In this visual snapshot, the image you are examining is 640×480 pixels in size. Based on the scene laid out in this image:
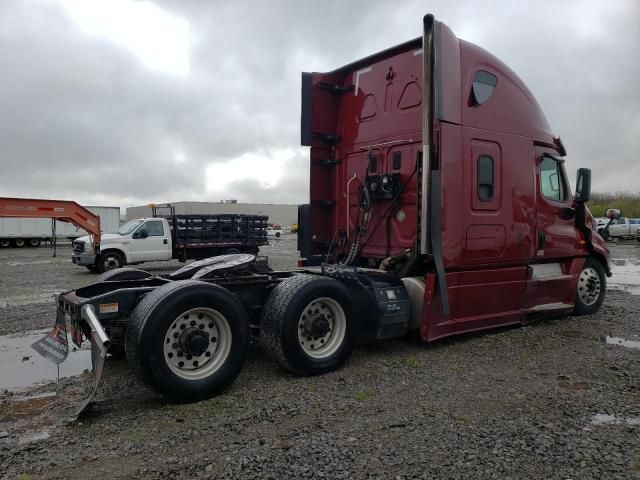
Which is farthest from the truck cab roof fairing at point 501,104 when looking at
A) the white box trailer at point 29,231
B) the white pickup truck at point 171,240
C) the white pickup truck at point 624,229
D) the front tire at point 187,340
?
the white pickup truck at point 624,229

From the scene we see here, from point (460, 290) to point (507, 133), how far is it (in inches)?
89.1

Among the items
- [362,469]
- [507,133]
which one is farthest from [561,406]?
[507,133]

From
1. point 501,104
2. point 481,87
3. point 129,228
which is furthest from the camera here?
point 129,228

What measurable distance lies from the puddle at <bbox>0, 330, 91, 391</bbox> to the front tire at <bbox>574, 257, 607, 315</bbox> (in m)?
7.34

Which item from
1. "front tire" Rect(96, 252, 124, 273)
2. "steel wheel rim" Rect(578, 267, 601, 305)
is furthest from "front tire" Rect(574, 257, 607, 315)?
"front tire" Rect(96, 252, 124, 273)

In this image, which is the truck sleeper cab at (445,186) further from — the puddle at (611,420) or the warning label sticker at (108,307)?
the warning label sticker at (108,307)

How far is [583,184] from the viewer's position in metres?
7.84

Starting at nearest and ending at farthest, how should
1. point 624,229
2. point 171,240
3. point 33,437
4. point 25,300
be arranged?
point 33,437 → point 25,300 → point 171,240 → point 624,229

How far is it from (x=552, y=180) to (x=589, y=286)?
2.06m

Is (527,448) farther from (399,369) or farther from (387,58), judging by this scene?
(387,58)

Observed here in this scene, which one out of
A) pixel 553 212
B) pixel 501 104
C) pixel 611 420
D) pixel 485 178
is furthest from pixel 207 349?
pixel 553 212

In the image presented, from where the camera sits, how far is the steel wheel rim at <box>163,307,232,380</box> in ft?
14.4

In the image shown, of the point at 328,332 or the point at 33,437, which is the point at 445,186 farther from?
the point at 33,437

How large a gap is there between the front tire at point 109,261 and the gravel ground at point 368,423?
12.1 metres
